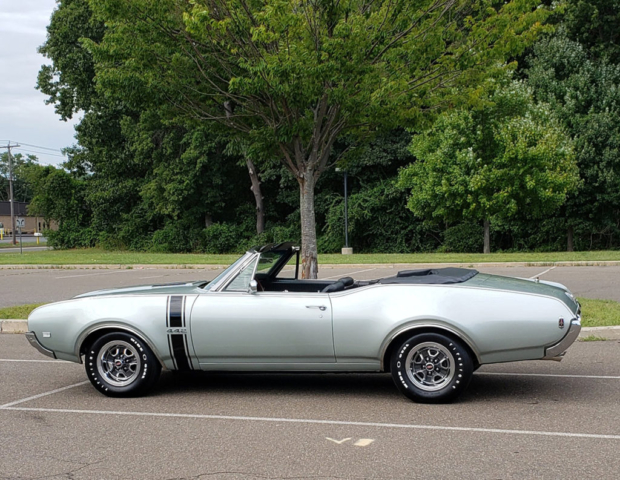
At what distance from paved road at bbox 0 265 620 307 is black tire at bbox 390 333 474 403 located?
27.0 ft

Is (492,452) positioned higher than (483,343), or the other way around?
(483,343)

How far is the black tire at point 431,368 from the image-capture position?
5789 millimetres

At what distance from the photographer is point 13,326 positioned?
34.8 feet

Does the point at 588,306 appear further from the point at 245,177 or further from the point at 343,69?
the point at 245,177

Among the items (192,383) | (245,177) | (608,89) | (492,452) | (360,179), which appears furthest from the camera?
(245,177)

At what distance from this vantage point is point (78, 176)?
1961 inches

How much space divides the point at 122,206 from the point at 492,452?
45.5 metres

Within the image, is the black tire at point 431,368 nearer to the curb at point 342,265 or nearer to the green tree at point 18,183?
the curb at point 342,265

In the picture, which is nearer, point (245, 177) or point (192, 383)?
point (192, 383)

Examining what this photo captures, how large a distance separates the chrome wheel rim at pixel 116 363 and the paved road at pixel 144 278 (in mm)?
8231

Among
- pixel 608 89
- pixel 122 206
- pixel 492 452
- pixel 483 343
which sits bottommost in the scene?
pixel 492 452

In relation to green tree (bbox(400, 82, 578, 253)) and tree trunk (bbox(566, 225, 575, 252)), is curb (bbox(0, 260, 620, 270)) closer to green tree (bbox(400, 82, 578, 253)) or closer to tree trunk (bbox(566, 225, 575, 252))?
green tree (bbox(400, 82, 578, 253))

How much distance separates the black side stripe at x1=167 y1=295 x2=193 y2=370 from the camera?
6.23 metres

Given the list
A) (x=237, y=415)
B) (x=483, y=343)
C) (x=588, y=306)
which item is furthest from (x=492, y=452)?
(x=588, y=306)
